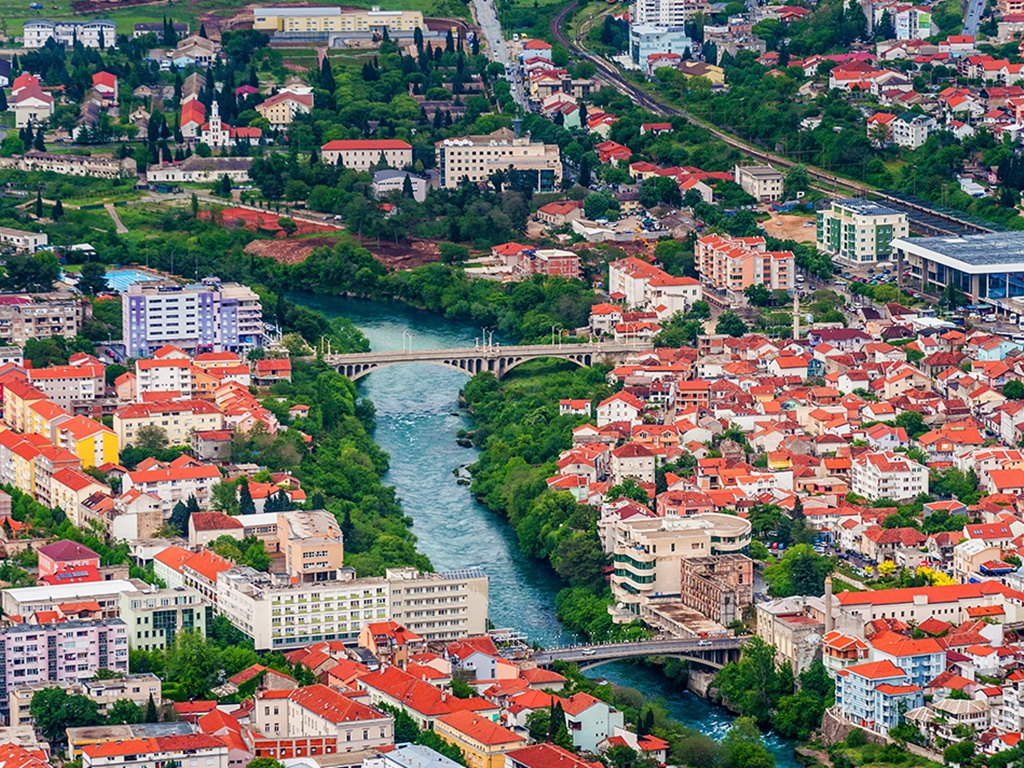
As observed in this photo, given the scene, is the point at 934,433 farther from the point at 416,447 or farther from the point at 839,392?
the point at 416,447

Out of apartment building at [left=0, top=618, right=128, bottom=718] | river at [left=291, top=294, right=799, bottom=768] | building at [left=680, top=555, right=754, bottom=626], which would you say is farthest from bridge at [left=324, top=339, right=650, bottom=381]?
apartment building at [left=0, top=618, right=128, bottom=718]

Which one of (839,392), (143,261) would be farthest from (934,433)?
(143,261)

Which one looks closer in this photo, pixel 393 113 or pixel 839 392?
pixel 839 392

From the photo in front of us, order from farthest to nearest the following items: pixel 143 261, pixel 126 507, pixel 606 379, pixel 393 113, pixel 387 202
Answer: pixel 393 113 → pixel 387 202 → pixel 143 261 → pixel 606 379 → pixel 126 507

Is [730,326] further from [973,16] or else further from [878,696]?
[973,16]

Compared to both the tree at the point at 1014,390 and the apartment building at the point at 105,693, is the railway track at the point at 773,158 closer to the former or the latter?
the tree at the point at 1014,390
